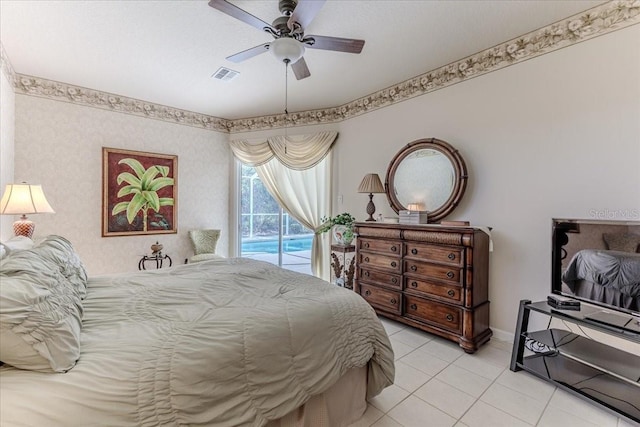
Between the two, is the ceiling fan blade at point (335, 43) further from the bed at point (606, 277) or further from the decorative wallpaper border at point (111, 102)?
the decorative wallpaper border at point (111, 102)

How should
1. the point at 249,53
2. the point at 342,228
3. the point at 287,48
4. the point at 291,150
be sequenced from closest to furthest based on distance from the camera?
the point at 287,48, the point at 249,53, the point at 342,228, the point at 291,150

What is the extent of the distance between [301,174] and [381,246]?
1.96 metres

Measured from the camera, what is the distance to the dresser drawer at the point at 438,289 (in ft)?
8.36

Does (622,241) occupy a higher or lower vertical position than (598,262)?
higher

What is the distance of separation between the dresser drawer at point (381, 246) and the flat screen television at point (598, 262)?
4.20 ft

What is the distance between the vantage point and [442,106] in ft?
10.2

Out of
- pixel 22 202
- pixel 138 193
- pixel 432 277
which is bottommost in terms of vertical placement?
pixel 432 277

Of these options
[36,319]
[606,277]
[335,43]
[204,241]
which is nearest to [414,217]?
[606,277]

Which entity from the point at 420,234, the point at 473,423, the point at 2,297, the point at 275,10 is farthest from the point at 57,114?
the point at 473,423

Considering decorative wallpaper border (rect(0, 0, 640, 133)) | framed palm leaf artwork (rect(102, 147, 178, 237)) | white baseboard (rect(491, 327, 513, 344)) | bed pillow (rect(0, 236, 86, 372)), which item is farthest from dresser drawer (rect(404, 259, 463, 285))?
framed palm leaf artwork (rect(102, 147, 178, 237))

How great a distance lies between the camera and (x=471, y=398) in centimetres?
192

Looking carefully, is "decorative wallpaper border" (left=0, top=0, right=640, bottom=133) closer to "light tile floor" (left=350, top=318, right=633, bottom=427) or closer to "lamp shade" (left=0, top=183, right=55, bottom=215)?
"lamp shade" (left=0, top=183, right=55, bottom=215)

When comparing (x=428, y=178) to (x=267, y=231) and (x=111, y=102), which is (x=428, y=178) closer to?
(x=267, y=231)

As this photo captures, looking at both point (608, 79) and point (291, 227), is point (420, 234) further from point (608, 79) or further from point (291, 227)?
point (291, 227)
